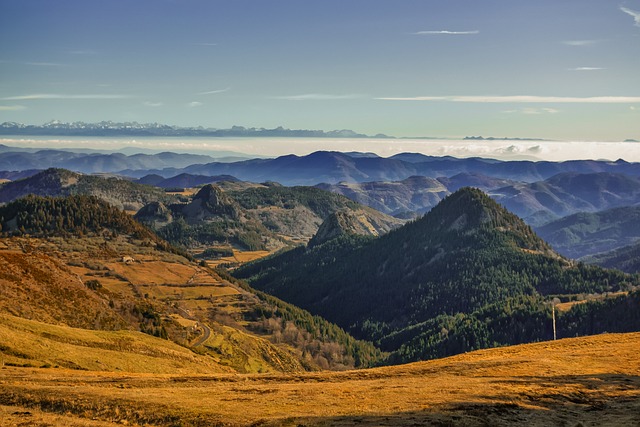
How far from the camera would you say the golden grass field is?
53.9m

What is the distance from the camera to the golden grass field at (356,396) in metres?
53.9

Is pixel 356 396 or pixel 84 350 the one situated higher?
pixel 356 396

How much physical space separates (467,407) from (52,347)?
7704 centimetres

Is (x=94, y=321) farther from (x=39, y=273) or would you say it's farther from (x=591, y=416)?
(x=591, y=416)

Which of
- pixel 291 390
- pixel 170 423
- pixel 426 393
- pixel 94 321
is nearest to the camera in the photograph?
pixel 170 423

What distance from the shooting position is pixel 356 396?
63.5 metres

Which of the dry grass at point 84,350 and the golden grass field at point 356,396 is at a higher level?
the golden grass field at point 356,396

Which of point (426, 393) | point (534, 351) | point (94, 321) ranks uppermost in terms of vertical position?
point (426, 393)

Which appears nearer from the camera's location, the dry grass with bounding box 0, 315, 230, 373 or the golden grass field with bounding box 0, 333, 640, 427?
the golden grass field with bounding box 0, 333, 640, 427

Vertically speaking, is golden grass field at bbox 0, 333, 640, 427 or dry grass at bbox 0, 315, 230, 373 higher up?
golden grass field at bbox 0, 333, 640, 427

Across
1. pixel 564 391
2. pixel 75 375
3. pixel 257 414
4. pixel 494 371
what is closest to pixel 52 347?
pixel 75 375

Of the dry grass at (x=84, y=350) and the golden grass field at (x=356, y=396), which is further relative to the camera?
the dry grass at (x=84, y=350)

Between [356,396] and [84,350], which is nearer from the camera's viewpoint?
[356,396]

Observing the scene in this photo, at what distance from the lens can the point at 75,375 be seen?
3189 inches
